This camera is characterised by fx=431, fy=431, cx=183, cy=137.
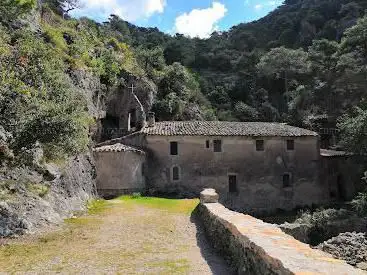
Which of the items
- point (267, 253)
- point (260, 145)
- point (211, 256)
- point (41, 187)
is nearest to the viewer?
point (267, 253)

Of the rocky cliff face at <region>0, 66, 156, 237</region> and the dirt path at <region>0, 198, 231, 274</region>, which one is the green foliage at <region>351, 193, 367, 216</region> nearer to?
the dirt path at <region>0, 198, 231, 274</region>

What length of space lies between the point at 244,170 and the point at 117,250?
27054 millimetres

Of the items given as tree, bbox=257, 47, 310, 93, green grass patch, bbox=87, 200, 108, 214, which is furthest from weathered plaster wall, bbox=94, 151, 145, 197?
tree, bbox=257, 47, 310, 93

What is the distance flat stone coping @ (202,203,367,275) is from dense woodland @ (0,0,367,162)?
9305mm

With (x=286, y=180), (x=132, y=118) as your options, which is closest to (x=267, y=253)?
(x=286, y=180)

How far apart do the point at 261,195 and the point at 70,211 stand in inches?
853

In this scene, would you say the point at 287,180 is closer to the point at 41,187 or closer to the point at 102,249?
the point at 41,187

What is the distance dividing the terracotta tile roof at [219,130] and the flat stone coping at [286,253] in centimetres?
2788

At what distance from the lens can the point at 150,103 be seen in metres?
50.8

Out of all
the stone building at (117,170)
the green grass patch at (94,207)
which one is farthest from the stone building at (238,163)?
the green grass patch at (94,207)

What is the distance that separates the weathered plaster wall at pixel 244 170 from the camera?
37128 millimetres

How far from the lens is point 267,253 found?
260 inches

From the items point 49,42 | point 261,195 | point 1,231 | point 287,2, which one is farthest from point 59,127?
point 287,2

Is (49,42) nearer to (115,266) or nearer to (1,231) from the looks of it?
(1,231)
